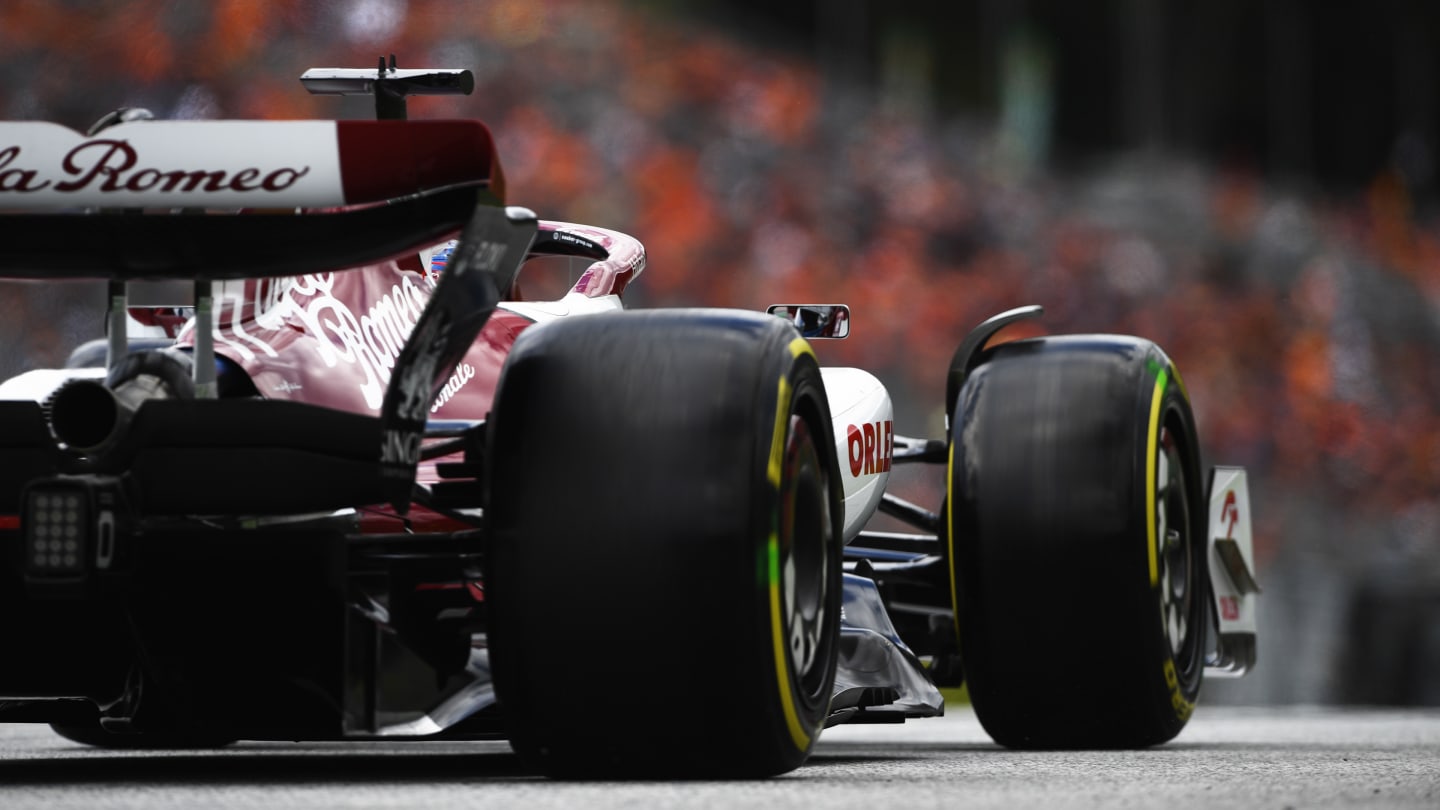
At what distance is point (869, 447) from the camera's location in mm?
5055

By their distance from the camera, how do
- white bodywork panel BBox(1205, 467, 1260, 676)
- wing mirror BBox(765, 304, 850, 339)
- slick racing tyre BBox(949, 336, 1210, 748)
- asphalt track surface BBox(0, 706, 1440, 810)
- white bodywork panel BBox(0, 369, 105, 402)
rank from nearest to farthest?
asphalt track surface BBox(0, 706, 1440, 810) < white bodywork panel BBox(0, 369, 105, 402) < slick racing tyre BBox(949, 336, 1210, 748) < wing mirror BBox(765, 304, 850, 339) < white bodywork panel BBox(1205, 467, 1260, 676)

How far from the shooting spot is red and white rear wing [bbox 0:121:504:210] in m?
3.27

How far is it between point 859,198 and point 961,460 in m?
12.5

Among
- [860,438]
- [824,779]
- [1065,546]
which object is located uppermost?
[860,438]

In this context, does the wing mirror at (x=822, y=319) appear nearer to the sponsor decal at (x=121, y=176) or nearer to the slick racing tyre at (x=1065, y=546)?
the slick racing tyre at (x=1065, y=546)

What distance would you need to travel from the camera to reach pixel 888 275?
16.7m

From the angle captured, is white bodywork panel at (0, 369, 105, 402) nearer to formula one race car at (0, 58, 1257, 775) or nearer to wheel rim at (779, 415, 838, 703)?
formula one race car at (0, 58, 1257, 775)

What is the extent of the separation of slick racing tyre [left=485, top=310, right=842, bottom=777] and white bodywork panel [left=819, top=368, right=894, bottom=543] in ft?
5.05

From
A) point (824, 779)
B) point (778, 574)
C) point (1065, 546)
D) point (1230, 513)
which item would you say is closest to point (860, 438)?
point (1065, 546)

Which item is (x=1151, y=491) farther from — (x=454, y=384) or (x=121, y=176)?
(x=121, y=176)

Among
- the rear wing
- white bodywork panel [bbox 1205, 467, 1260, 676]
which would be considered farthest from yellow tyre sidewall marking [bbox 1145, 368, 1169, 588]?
the rear wing

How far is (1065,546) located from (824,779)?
1241mm

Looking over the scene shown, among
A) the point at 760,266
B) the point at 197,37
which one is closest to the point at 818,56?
the point at 760,266

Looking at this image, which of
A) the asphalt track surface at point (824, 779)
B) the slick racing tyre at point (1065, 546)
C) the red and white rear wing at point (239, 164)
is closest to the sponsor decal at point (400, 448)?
the red and white rear wing at point (239, 164)
